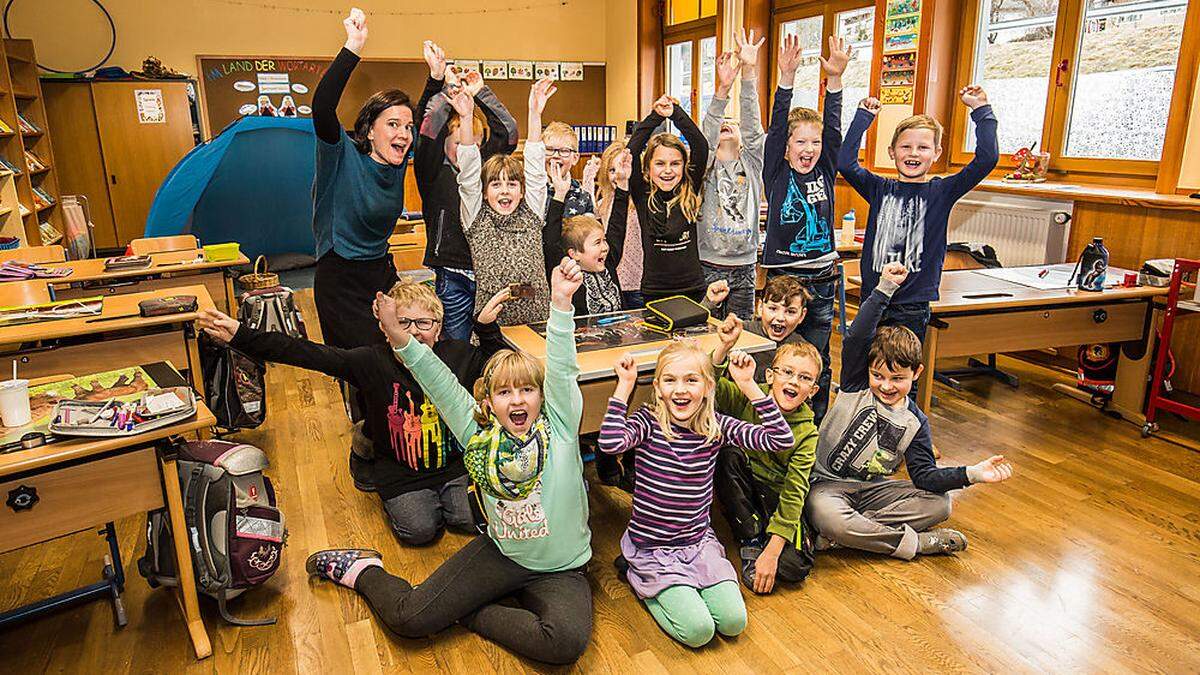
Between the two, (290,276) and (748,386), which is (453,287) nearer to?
(748,386)

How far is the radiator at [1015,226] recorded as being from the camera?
4234mm

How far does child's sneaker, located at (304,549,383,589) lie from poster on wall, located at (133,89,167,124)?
6.85 meters

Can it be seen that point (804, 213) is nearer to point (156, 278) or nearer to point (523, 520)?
point (523, 520)

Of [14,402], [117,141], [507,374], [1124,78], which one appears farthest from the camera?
[117,141]

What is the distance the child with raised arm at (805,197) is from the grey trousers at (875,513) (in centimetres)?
77

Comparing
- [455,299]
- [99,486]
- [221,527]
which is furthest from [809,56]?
[99,486]

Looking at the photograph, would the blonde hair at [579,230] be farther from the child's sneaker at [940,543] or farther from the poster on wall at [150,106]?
the poster on wall at [150,106]

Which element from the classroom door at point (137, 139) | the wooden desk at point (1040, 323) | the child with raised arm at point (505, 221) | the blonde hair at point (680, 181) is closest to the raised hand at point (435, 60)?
the child with raised arm at point (505, 221)

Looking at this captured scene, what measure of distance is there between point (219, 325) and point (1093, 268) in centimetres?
352

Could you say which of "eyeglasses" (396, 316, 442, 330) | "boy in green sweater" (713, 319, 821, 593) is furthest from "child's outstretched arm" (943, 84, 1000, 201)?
"eyeglasses" (396, 316, 442, 330)

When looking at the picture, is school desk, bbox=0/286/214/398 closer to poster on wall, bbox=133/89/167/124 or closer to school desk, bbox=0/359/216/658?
school desk, bbox=0/359/216/658

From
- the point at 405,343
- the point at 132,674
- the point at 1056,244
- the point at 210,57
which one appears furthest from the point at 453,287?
the point at 210,57

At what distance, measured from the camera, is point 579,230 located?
9.73 ft

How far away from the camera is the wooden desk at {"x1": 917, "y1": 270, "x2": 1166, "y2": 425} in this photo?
3287mm
